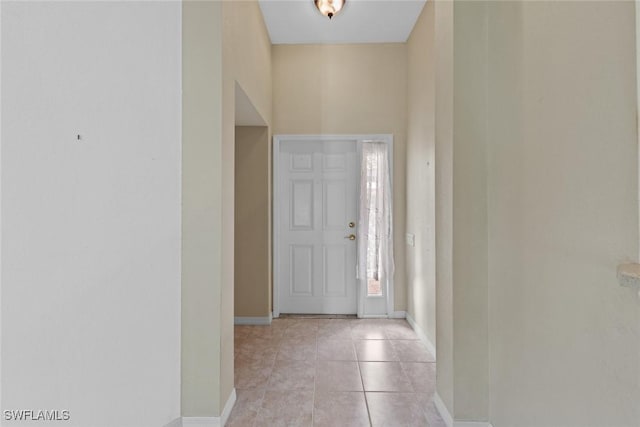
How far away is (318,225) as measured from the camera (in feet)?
13.2

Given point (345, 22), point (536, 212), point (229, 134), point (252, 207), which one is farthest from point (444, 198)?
point (345, 22)

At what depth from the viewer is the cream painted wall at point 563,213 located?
1.02 m

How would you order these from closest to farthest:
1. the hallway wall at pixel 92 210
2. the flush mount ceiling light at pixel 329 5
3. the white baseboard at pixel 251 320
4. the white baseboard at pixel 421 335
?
the hallway wall at pixel 92 210 → the flush mount ceiling light at pixel 329 5 → the white baseboard at pixel 421 335 → the white baseboard at pixel 251 320

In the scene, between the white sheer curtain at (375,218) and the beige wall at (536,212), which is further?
the white sheer curtain at (375,218)

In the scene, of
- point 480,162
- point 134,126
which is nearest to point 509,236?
point 480,162

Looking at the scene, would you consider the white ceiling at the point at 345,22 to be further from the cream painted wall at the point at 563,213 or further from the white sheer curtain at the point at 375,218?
the cream painted wall at the point at 563,213

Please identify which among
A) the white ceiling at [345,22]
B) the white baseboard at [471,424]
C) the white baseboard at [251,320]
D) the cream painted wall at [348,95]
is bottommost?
the white baseboard at [251,320]

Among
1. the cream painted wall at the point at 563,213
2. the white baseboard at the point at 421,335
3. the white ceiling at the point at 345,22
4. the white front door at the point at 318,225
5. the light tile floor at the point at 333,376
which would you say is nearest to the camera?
the cream painted wall at the point at 563,213

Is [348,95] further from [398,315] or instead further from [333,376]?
[333,376]

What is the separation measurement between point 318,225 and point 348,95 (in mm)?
1517

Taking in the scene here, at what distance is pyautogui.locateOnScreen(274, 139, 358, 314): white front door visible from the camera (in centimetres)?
401

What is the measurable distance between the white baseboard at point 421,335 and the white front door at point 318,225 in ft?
2.17

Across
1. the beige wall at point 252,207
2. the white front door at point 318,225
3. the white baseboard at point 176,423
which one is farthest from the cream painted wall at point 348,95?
the white baseboard at point 176,423

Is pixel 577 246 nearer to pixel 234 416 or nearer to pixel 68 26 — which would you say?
pixel 234 416
